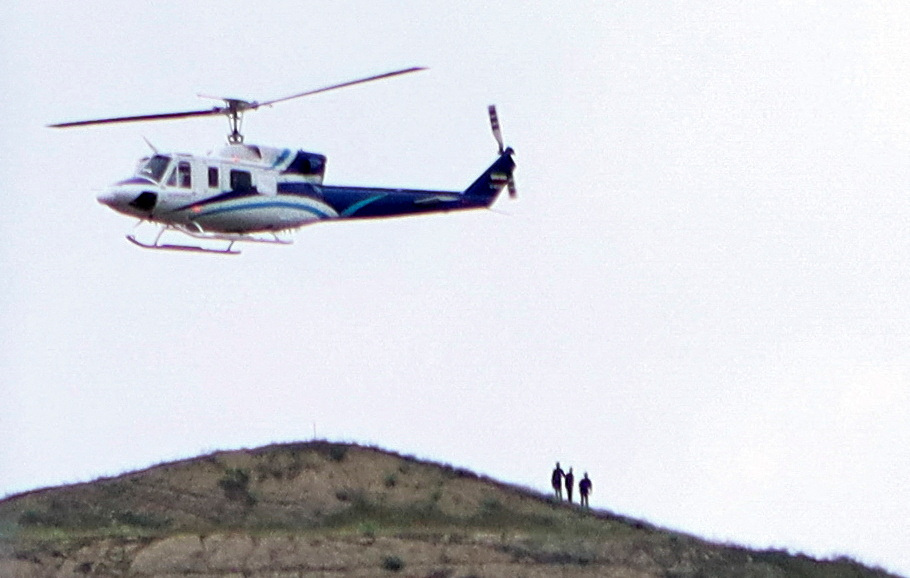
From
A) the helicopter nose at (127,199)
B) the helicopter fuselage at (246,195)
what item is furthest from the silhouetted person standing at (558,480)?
the helicopter nose at (127,199)

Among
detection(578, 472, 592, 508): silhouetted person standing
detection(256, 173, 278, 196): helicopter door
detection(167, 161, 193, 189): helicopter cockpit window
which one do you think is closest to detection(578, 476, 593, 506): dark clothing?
detection(578, 472, 592, 508): silhouetted person standing

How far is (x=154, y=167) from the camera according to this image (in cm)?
7306

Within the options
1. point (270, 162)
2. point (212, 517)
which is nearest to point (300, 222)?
point (270, 162)

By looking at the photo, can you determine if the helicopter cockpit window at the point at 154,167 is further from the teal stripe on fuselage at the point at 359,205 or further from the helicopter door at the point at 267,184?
the teal stripe on fuselage at the point at 359,205

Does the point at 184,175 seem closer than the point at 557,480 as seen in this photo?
Yes

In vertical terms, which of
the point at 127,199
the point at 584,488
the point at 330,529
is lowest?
the point at 330,529

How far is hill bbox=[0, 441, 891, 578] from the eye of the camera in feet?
240

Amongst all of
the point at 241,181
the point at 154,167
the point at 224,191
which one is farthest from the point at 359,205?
the point at 154,167

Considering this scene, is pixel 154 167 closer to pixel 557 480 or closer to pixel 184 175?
pixel 184 175

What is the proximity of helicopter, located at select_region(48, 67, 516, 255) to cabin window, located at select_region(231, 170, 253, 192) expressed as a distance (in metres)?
0.02

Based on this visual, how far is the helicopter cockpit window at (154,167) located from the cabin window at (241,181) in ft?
5.55

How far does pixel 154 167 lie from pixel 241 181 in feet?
7.40

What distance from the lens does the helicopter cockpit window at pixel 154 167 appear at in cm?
7288

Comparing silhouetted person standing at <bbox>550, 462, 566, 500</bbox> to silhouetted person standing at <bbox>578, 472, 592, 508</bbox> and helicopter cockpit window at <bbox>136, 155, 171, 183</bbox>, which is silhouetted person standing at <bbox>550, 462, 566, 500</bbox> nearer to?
silhouetted person standing at <bbox>578, 472, 592, 508</bbox>
